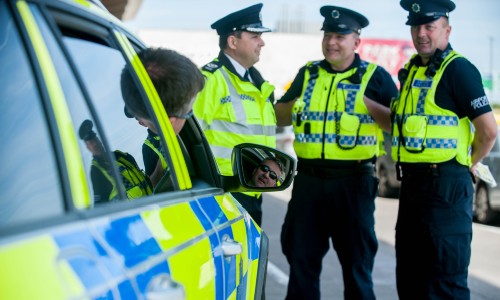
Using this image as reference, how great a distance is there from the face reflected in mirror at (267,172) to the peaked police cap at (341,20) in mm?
2607

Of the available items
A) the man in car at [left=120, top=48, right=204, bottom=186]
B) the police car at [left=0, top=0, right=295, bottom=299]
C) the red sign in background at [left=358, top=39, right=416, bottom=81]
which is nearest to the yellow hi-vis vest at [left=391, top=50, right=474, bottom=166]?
the man in car at [left=120, top=48, right=204, bottom=186]

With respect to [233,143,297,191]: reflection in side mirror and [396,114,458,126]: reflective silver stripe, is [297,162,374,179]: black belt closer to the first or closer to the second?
[396,114,458,126]: reflective silver stripe

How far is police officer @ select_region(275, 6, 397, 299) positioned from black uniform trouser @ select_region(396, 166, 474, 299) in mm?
444

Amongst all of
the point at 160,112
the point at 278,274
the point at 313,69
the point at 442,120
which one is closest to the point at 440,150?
the point at 442,120

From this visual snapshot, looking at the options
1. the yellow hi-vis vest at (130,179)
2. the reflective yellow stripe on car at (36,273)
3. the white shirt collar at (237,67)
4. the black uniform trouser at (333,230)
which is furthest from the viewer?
the black uniform trouser at (333,230)

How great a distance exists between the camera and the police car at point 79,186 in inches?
59.7

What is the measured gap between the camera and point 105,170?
2035 millimetres

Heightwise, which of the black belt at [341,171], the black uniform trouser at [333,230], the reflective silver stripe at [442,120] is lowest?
the black uniform trouser at [333,230]

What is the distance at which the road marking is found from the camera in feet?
27.5

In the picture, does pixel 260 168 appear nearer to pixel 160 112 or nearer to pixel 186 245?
pixel 160 112

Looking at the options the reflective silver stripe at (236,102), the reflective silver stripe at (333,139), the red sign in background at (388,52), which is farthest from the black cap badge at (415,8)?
the red sign in background at (388,52)

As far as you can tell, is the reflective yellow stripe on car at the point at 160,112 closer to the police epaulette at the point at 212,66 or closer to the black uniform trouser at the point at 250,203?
the black uniform trouser at the point at 250,203

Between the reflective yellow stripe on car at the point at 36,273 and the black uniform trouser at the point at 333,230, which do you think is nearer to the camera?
the reflective yellow stripe on car at the point at 36,273

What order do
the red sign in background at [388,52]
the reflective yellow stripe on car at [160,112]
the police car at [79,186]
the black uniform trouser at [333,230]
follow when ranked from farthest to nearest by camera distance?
1. the red sign in background at [388,52]
2. the black uniform trouser at [333,230]
3. the reflective yellow stripe on car at [160,112]
4. the police car at [79,186]
